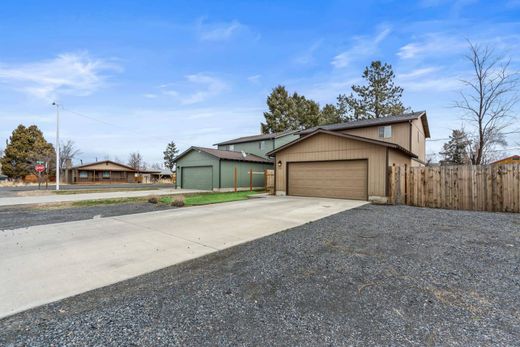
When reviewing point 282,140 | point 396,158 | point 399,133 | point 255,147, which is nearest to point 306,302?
point 396,158

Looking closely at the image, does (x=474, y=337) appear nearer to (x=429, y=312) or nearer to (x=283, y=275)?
(x=429, y=312)

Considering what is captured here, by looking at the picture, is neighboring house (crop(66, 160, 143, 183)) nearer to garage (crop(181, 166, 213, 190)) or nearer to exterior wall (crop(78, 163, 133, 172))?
exterior wall (crop(78, 163, 133, 172))

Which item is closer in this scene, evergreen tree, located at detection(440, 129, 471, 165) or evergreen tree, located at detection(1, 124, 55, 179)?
evergreen tree, located at detection(440, 129, 471, 165)

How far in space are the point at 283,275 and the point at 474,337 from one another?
6.05 ft

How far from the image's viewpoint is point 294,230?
5469 millimetres

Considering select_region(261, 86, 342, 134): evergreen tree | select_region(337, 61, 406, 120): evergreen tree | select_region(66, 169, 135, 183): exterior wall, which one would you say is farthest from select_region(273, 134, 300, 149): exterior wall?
select_region(66, 169, 135, 183): exterior wall

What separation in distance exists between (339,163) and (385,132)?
24.1 ft

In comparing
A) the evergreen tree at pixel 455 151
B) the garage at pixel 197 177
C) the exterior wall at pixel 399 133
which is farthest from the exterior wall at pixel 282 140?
the evergreen tree at pixel 455 151

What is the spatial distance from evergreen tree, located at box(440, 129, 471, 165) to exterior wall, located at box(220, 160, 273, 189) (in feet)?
72.5

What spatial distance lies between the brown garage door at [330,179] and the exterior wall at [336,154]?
0.93ft

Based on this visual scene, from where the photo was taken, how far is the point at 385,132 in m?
16.9

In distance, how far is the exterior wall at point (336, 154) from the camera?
10.6 metres

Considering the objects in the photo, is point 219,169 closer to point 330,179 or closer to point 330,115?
point 330,179

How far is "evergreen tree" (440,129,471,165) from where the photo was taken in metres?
26.4
